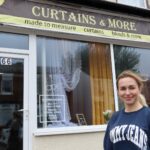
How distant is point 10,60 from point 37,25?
0.80m

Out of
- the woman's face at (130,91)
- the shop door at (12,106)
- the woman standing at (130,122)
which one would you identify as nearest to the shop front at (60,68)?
the shop door at (12,106)

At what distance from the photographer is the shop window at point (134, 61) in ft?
25.6

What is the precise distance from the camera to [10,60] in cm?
621

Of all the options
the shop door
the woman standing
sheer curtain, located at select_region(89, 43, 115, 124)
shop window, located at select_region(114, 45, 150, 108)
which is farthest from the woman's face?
shop window, located at select_region(114, 45, 150, 108)

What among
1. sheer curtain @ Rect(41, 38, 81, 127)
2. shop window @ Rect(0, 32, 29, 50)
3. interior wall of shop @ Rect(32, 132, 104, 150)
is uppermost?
shop window @ Rect(0, 32, 29, 50)

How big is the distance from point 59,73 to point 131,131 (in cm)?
427

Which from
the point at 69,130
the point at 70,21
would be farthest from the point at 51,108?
the point at 70,21

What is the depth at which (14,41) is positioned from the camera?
632cm

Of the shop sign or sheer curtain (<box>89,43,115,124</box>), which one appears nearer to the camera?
the shop sign

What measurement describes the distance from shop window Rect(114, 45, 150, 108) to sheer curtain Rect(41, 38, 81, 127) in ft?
3.51

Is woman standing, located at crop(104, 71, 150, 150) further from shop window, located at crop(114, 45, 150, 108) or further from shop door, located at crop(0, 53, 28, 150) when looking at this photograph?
shop window, located at crop(114, 45, 150, 108)

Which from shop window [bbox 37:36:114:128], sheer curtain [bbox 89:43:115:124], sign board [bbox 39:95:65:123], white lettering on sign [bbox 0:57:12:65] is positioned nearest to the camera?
white lettering on sign [bbox 0:57:12:65]

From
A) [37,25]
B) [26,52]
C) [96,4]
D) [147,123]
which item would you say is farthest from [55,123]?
[147,123]

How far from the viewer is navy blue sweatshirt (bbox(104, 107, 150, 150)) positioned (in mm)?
2691
